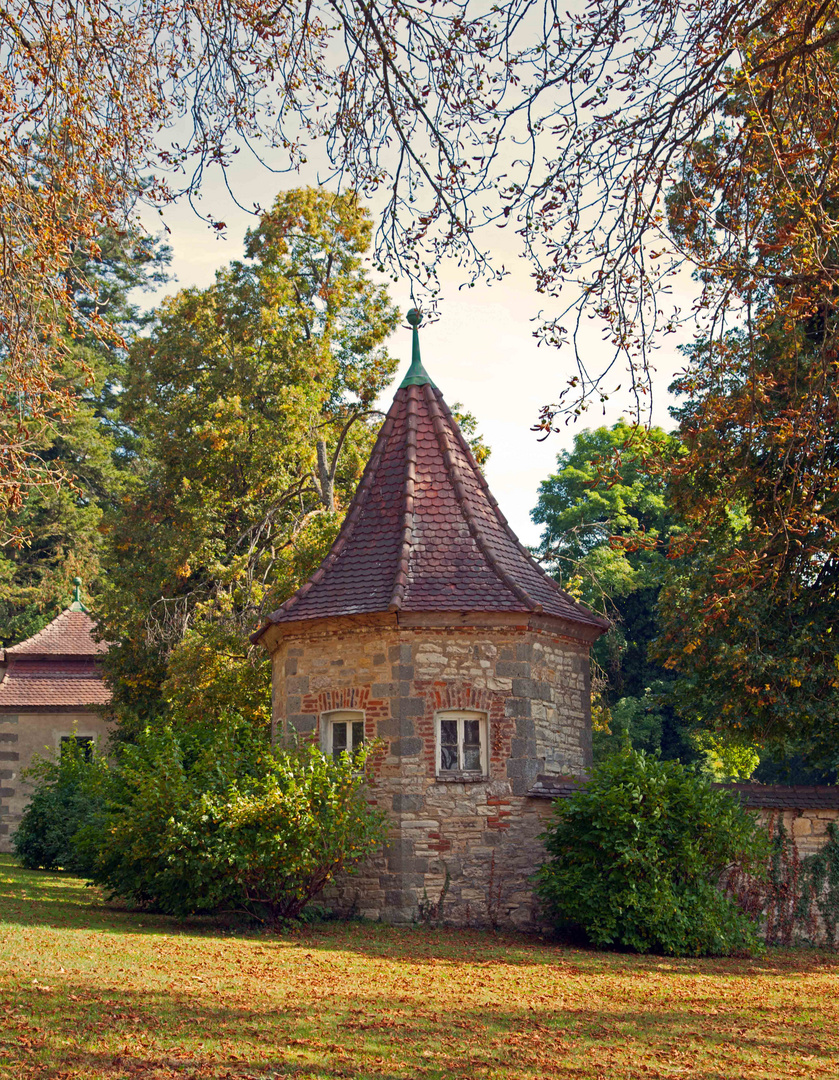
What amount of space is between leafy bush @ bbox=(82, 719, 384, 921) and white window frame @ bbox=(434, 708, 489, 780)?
3.57 ft

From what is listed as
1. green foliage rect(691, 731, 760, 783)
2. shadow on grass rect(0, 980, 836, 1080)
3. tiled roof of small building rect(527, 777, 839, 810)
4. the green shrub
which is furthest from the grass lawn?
green foliage rect(691, 731, 760, 783)

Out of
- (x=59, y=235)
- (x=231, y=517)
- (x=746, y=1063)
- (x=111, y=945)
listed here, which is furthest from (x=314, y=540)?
(x=746, y=1063)

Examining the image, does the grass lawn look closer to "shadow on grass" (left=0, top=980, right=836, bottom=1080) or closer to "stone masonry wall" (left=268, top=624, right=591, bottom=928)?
"shadow on grass" (left=0, top=980, right=836, bottom=1080)

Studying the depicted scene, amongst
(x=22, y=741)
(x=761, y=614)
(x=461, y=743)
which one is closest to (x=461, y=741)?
(x=461, y=743)

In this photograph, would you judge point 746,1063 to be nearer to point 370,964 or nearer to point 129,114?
point 370,964

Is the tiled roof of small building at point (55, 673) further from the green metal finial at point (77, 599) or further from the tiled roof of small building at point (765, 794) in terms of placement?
the tiled roof of small building at point (765, 794)

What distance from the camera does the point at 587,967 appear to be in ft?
36.6

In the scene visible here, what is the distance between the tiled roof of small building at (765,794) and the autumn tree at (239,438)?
24.7 ft

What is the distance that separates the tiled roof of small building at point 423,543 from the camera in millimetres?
14781

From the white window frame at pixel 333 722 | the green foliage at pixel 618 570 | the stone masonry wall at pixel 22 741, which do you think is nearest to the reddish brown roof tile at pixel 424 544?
the white window frame at pixel 333 722

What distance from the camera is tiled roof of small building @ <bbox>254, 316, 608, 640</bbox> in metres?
14.8

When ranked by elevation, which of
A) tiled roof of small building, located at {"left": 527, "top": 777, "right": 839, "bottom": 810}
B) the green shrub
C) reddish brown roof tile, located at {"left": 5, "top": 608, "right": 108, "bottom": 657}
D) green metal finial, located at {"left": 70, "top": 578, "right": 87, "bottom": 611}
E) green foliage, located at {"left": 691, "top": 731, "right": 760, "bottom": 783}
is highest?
green metal finial, located at {"left": 70, "top": 578, "right": 87, "bottom": 611}

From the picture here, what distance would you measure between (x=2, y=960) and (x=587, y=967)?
18.0ft

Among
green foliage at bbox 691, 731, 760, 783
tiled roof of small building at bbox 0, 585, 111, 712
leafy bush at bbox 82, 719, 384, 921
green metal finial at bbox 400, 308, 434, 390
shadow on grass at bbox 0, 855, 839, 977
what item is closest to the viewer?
shadow on grass at bbox 0, 855, 839, 977
